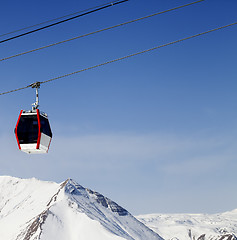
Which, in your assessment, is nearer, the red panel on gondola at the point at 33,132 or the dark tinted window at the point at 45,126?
the red panel on gondola at the point at 33,132

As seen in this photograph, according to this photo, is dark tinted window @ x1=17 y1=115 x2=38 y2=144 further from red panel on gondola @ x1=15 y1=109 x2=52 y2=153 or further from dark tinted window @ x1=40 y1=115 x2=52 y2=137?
dark tinted window @ x1=40 y1=115 x2=52 y2=137

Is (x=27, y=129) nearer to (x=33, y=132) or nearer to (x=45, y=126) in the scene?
(x=33, y=132)

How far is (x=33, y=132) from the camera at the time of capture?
22.0 metres

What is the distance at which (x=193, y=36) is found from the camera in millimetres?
19078

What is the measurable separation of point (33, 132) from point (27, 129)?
405 mm

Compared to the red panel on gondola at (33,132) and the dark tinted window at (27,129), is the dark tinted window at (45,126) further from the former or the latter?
the dark tinted window at (27,129)

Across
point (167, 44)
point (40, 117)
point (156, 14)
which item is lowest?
point (40, 117)

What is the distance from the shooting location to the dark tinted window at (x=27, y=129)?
2193 centimetres

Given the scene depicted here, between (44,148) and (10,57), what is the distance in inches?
187

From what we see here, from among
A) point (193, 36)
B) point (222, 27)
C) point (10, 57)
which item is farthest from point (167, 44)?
point (10, 57)

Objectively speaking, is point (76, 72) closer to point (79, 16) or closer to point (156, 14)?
point (79, 16)

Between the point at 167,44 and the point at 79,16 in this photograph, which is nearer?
the point at 167,44

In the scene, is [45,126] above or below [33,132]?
above

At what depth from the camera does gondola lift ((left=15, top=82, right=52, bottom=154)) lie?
21703 mm
